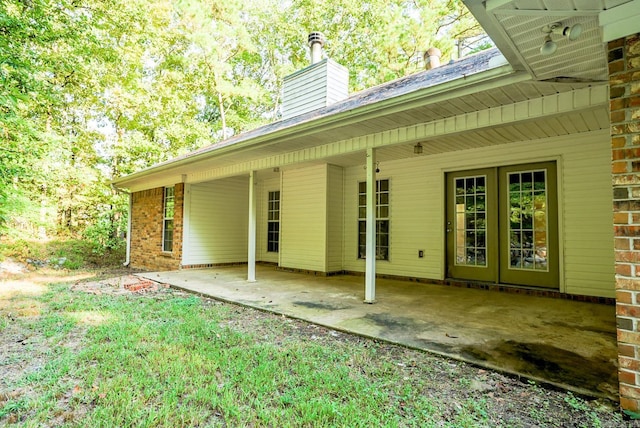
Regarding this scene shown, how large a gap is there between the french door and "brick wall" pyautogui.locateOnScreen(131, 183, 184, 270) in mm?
6637

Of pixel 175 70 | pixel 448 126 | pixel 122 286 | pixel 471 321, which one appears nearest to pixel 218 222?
pixel 122 286

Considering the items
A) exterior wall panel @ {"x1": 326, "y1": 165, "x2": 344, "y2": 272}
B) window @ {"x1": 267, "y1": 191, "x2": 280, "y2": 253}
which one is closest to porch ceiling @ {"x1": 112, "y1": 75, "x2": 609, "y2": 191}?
exterior wall panel @ {"x1": 326, "y1": 165, "x2": 344, "y2": 272}

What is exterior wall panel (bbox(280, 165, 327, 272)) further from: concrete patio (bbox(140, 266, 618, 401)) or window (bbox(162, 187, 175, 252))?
window (bbox(162, 187, 175, 252))

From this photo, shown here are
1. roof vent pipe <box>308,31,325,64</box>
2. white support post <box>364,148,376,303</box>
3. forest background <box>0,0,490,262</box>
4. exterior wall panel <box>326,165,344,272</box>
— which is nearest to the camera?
white support post <box>364,148,376,303</box>

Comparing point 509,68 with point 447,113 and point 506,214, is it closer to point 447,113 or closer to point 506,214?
point 447,113

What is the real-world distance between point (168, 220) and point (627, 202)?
9.64 metres

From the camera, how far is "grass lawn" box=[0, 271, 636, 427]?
79.8 inches

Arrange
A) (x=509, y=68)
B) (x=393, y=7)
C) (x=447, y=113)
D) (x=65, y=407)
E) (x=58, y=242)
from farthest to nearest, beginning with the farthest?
(x=393, y=7)
(x=58, y=242)
(x=447, y=113)
(x=509, y=68)
(x=65, y=407)

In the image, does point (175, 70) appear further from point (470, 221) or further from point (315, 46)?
point (470, 221)

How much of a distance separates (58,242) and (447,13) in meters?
16.3

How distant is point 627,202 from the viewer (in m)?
2.07

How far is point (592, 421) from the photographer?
1938 millimetres

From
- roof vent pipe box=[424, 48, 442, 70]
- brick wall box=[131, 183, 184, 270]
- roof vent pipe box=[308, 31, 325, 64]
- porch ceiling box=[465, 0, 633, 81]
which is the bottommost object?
brick wall box=[131, 183, 184, 270]

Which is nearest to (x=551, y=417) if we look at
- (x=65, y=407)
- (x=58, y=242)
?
(x=65, y=407)
